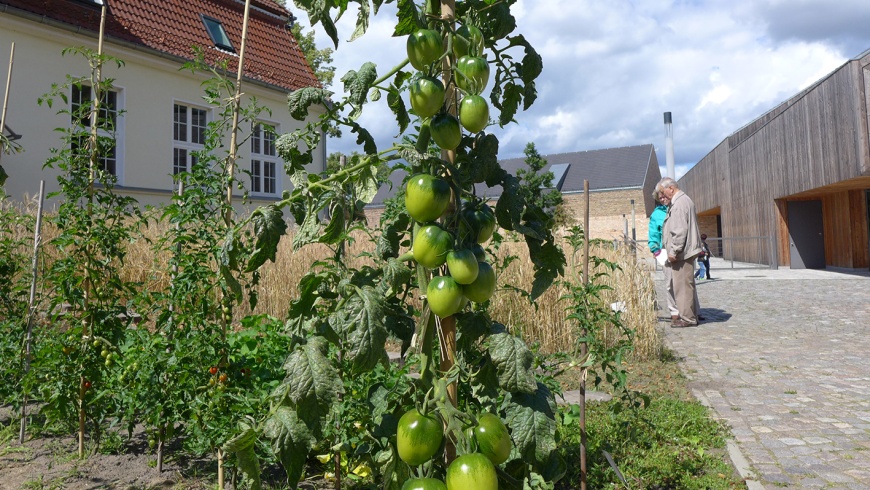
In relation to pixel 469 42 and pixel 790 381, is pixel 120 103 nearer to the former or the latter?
pixel 790 381

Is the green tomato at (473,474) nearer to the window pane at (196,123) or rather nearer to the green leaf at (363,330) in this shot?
the green leaf at (363,330)

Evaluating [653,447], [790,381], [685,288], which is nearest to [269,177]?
[685,288]

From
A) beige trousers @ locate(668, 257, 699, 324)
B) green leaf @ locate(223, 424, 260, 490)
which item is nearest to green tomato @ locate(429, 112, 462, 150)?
green leaf @ locate(223, 424, 260, 490)

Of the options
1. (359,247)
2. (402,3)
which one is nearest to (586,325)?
(402,3)

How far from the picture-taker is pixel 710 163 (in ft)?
96.8

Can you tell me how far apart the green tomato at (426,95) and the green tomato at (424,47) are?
0.21 feet

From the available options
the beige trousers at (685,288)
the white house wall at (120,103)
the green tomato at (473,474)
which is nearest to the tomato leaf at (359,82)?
the green tomato at (473,474)

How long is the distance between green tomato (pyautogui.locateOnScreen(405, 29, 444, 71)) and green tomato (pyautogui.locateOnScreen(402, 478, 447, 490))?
3.03 feet

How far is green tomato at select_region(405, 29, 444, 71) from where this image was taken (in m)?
1.32

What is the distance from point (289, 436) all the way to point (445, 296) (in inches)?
19.9

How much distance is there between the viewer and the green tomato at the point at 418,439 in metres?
1.21

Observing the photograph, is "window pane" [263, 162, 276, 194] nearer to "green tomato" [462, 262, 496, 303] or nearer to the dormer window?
the dormer window

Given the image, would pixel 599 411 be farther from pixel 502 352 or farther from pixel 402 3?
pixel 402 3

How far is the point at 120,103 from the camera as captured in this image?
1177cm
